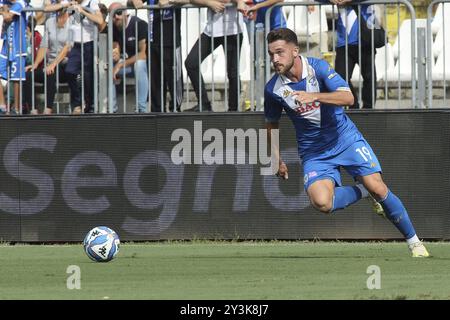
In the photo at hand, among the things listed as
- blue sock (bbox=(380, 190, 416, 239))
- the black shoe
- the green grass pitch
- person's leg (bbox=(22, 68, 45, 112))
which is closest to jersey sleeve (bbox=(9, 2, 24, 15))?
person's leg (bbox=(22, 68, 45, 112))

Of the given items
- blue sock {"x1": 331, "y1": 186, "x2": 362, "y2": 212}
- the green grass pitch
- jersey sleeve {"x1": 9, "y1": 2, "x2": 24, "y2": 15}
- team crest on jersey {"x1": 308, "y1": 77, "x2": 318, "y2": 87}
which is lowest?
the green grass pitch

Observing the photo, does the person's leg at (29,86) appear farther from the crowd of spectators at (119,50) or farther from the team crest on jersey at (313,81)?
the team crest on jersey at (313,81)

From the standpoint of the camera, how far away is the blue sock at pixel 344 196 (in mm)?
13438

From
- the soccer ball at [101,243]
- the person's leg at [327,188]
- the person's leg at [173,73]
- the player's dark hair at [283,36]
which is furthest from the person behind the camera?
the person's leg at [173,73]

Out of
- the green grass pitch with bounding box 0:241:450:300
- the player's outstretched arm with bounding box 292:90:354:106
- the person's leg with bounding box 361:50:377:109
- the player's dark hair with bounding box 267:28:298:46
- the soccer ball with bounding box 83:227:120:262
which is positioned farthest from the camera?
the person's leg with bounding box 361:50:377:109

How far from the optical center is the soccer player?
13359 millimetres

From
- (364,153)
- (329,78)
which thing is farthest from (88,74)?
(364,153)

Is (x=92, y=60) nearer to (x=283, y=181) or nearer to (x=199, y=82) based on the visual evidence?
(x=199, y=82)

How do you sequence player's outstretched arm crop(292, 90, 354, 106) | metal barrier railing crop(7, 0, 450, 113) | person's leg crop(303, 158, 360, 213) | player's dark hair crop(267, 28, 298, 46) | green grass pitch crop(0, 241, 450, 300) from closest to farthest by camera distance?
1. green grass pitch crop(0, 241, 450, 300)
2. player's outstretched arm crop(292, 90, 354, 106)
3. player's dark hair crop(267, 28, 298, 46)
4. person's leg crop(303, 158, 360, 213)
5. metal barrier railing crop(7, 0, 450, 113)

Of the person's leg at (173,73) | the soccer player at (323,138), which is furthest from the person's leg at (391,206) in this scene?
the person's leg at (173,73)

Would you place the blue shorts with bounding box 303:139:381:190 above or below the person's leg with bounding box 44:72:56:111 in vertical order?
below

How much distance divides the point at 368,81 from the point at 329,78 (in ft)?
9.64

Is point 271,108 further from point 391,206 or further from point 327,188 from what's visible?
point 391,206

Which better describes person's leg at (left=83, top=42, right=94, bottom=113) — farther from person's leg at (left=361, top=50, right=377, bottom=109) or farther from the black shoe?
person's leg at (left=361, top=50, right=377, bottom=109)
